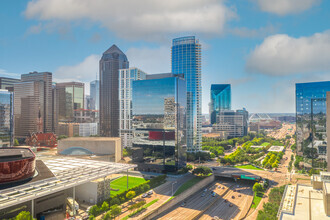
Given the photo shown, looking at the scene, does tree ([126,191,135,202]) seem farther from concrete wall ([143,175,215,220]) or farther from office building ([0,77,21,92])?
office building ([0,77,21,92])

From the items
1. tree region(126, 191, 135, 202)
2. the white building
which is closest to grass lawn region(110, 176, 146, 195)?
tree region(126, 191, 135, 202)

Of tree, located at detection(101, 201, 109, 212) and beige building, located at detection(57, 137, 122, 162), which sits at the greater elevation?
beige building, located at detection(57, 137, 122, 162)

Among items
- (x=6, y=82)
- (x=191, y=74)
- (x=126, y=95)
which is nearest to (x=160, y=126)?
(x=191, y=74)

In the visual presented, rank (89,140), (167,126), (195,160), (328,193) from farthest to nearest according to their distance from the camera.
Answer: (195,160) → (89,140) → (167,126) → (328,193)

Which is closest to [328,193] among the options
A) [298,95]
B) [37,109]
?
[298,95]

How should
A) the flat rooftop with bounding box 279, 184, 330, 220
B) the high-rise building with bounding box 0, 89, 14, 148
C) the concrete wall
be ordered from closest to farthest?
the flat rooftop with bounding box 279, 184, 330, 220 → the concrete wall → the high-rise building with bounding box 0, 89, 14, 148

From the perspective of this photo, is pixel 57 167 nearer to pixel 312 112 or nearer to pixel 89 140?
pixel 89 140
